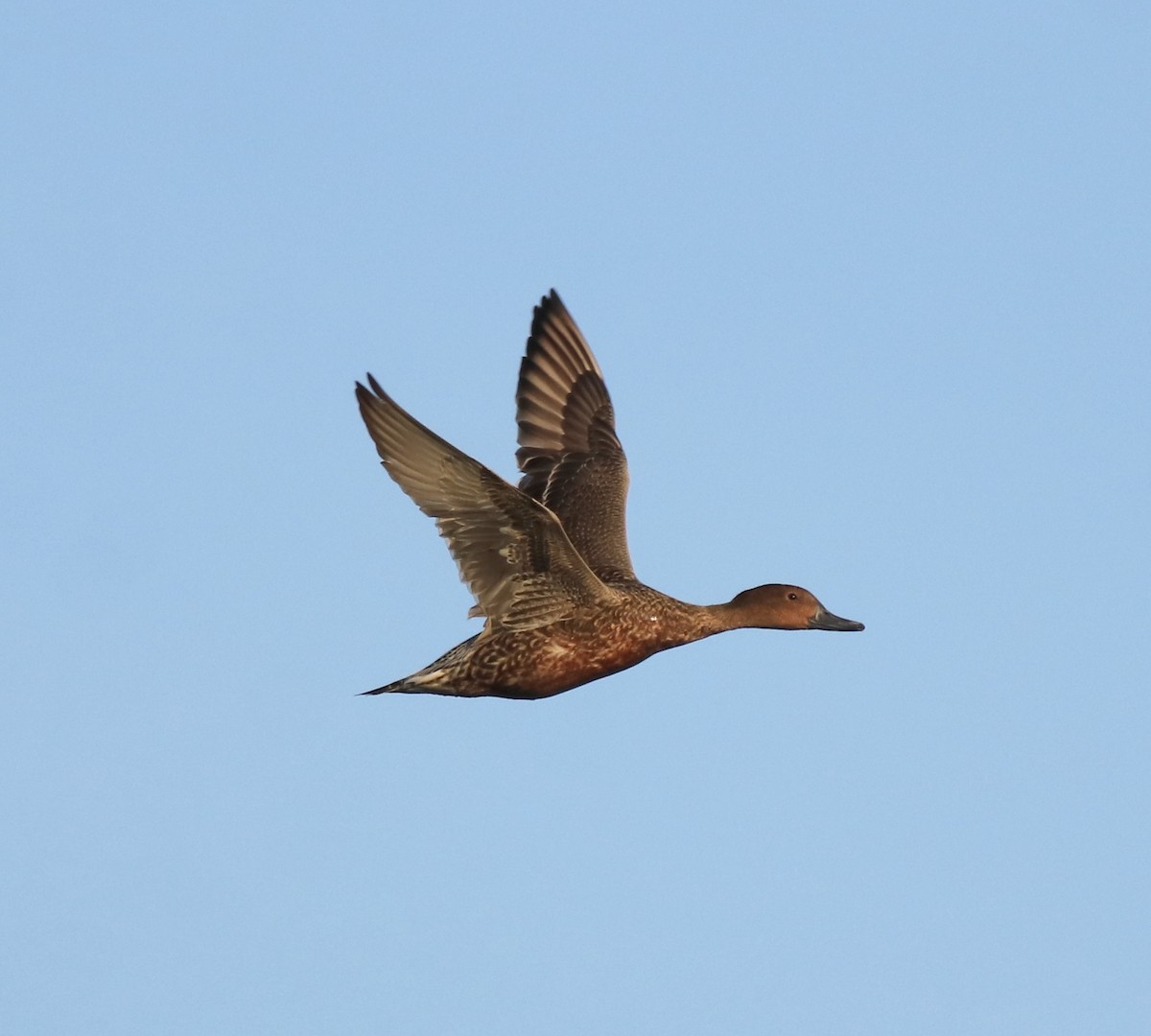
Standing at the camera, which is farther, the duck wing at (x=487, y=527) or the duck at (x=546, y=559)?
the duck at (x=546, y=559)

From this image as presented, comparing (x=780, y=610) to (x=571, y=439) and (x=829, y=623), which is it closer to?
(x=829, y=623)

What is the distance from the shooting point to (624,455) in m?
19.9

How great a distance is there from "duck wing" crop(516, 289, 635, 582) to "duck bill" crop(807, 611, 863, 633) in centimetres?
189

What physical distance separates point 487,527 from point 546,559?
67cm

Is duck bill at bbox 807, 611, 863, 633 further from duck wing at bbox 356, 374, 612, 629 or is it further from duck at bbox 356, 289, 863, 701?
duck wing at bbox 356, 374, 612, 629

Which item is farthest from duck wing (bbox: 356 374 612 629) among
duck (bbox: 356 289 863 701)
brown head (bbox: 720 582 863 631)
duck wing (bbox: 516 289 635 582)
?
duck wing (bbox: 516 289 635 582)

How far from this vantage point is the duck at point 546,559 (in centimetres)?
1462

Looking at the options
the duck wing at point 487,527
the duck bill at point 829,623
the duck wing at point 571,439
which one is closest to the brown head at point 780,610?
the duck bill at point 829,623

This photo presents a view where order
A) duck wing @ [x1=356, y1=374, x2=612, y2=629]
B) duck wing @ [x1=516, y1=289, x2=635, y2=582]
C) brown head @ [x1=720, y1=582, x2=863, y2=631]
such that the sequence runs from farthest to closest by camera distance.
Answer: duck wing @ [x1=516, y1=289, x2=635, y2=582] → brown head @ [x1=720, y1=582, x2=863, y2=631] → duck wing @ [x1=356, y1=374, x2=612, y2=629]

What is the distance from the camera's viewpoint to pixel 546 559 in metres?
15.5

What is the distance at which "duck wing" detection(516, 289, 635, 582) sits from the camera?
18812 mm

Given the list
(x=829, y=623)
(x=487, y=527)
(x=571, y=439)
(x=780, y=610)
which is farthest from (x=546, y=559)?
(x=571, y=439)

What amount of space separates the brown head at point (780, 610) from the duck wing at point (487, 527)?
6.21 ft

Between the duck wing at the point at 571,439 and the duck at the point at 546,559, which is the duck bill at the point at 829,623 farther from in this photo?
the duck wing at the point at 571,439
